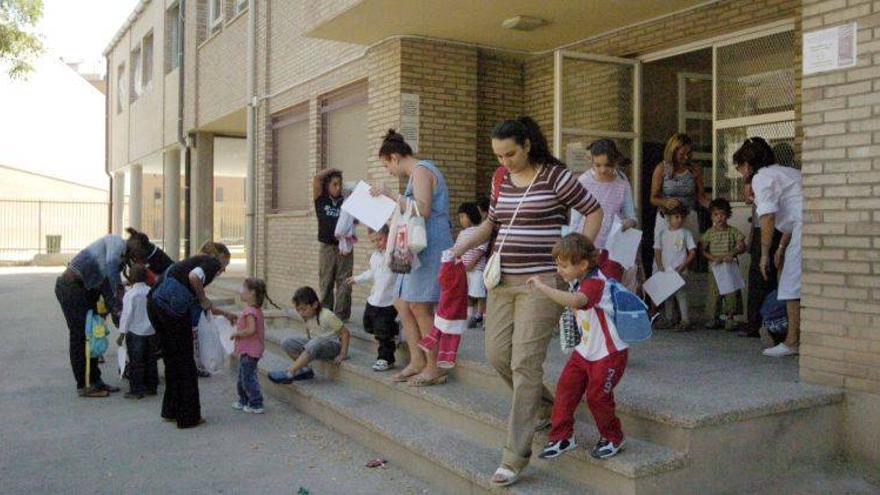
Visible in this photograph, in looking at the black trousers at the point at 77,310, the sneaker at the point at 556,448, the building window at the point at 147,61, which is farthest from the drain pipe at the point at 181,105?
the sneaker at the point at 556,448

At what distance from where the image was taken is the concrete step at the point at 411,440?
438cm

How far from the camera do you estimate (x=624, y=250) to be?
5953mm

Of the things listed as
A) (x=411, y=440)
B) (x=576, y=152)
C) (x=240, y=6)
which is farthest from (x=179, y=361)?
(x=240, y=6)

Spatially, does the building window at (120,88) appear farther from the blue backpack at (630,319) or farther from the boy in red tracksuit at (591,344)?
the blue backpack at (630,319)

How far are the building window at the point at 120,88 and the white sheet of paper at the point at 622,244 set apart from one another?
71.5 feet

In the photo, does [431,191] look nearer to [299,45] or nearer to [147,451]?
[147,451]

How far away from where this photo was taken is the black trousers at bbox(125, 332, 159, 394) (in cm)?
732

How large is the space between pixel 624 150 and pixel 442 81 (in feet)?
7.21

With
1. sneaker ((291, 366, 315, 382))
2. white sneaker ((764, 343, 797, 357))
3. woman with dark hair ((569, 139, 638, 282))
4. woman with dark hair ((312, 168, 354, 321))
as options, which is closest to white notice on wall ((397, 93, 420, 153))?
woman with dark hair ((312, 168, 354, 321))

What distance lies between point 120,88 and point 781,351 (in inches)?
937

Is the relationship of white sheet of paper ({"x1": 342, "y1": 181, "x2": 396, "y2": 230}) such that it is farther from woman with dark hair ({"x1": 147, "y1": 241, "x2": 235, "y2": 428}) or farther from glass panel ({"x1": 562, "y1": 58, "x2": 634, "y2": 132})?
glass panel ({"x1": 562, "y1": 58, "x2": 634, "y2": 132})

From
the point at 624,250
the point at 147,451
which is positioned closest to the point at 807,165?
the point at 624,250

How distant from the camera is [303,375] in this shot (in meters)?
7.19

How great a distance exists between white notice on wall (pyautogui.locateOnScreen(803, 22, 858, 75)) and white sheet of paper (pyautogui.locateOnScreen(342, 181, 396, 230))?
286cm
